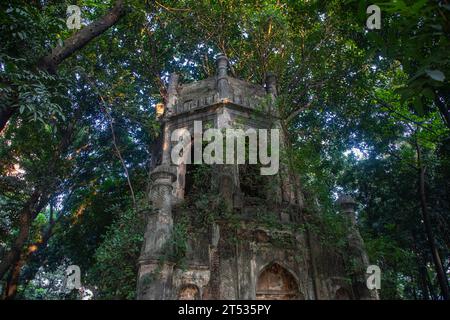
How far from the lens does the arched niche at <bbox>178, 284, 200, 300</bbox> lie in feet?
23.8

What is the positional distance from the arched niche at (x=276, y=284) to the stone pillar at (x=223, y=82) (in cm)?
558

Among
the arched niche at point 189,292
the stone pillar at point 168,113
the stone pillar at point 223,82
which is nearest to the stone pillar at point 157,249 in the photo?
the arched niche at point 189,292

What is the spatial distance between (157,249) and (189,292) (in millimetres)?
1443

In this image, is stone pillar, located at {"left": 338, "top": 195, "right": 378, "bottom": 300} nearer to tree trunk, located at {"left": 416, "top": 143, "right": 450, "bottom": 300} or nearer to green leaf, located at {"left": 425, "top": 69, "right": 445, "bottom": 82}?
tree trunk, located at {"left": 416, "top": 143, "right": 450, "bottom": 300}

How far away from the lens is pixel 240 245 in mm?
7988

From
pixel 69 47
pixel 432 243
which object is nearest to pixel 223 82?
pixel 69 47

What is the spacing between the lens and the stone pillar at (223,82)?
11.3 meters

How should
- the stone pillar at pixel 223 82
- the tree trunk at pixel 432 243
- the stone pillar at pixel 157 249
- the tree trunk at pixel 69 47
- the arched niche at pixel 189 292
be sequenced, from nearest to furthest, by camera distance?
the tree trunk at pixel 69 47
the stone pillar at pixel 157 249
the arched niche at pixel 189 292
the stone pillar at pixel 223 82
the tree trunk at pixel 432 243

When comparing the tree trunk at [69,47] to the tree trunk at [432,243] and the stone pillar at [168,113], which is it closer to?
the stone pillar at [168,113]

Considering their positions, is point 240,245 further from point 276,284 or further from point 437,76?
point 437,76

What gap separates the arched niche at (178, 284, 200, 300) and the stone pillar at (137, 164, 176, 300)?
0.79m
